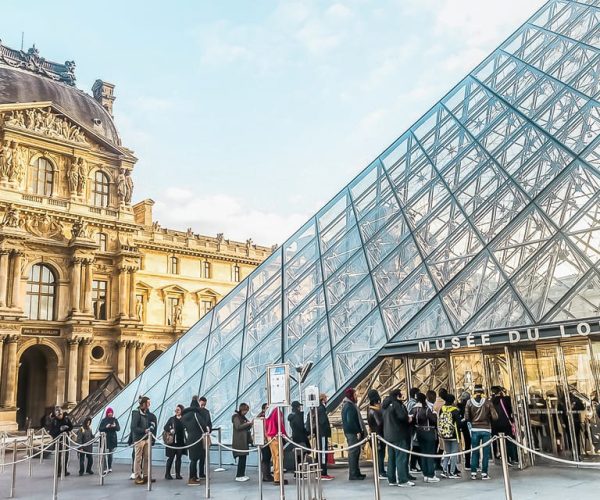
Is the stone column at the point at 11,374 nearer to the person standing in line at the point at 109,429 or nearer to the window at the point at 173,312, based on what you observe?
the window at the point at 173,312

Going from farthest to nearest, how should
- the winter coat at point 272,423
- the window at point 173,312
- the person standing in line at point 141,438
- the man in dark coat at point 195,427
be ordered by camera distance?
the window at point 173,312
the person standing in line at point 141,438
the man in dark coat at point 195,427
the winter coat at point 272,423

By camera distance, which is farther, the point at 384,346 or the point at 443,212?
the point at 443,212

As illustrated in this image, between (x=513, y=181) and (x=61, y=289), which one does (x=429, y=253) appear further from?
(x=61, y=289)

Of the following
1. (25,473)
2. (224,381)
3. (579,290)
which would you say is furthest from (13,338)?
(579,290)

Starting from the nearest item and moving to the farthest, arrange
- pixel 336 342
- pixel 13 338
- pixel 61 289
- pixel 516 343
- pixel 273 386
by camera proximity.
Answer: pixel 273 386, pixel 516 343, pixel 336 342, pixel 13 338, pixel 61 289

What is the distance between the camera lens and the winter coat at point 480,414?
30.4 feet

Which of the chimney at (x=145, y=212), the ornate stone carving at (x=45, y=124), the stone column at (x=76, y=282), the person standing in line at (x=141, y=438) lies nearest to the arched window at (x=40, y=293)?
the stone column at (x=76, y=282)

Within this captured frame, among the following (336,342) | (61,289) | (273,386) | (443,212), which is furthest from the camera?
(61,289)

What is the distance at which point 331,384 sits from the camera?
1160 centimetres

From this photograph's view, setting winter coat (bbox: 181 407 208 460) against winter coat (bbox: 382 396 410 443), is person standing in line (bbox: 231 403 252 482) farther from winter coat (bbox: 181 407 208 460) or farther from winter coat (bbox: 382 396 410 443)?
winter coat (bbox: 382 396 410 443)

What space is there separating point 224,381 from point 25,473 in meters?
5.29

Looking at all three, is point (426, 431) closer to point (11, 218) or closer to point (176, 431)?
point (176, 431)

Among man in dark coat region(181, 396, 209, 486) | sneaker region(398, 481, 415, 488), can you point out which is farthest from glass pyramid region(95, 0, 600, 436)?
sneaker region(398, 481, 415, 488)

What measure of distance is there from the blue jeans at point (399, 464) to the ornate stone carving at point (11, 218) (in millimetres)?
31303
